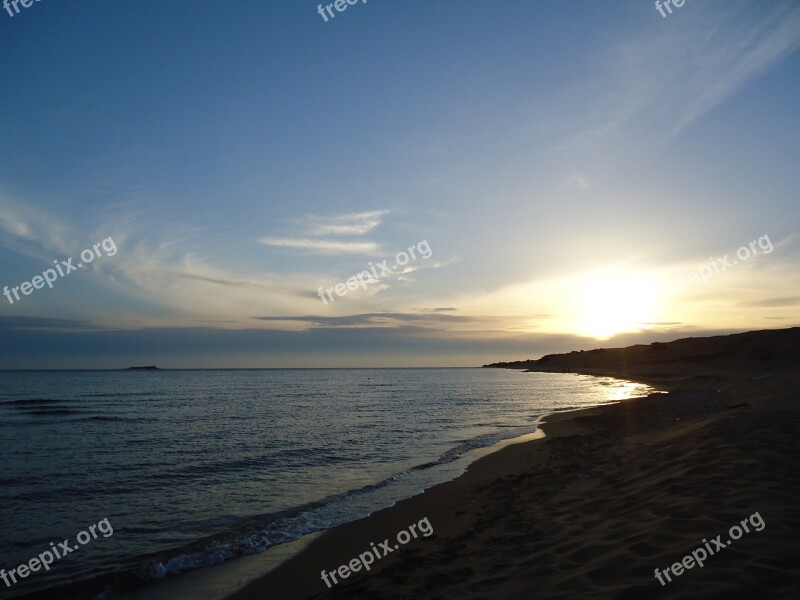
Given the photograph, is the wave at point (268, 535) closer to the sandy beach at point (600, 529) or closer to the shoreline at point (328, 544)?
the shoreline at point (328, 544)

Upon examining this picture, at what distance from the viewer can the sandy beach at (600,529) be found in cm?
603

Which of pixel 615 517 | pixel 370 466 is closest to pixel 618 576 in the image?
pixel 615 517

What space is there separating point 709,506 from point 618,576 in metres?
2.87

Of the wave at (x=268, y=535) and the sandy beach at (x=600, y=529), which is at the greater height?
the wave at (x=268, y=535)

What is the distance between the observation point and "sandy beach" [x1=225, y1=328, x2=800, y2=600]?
6.03 m

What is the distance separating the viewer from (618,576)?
6207 mm

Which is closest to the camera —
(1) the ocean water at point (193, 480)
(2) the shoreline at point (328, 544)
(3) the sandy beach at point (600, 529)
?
(3) the sandy beach at point (600, 529)

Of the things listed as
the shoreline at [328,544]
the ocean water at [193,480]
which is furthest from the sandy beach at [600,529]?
the ocean water at [193,480]

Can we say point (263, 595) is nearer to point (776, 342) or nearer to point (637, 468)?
point (637, 468)

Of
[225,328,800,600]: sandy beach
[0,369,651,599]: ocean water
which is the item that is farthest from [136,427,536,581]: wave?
[225,328,800,600]: sandy beach

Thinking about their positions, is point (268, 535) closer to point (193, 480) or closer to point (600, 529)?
point (193, 480)

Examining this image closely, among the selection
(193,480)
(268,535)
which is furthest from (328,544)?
(193,480)

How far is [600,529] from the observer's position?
26.8 ft

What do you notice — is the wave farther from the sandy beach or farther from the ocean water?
the sandy beach
